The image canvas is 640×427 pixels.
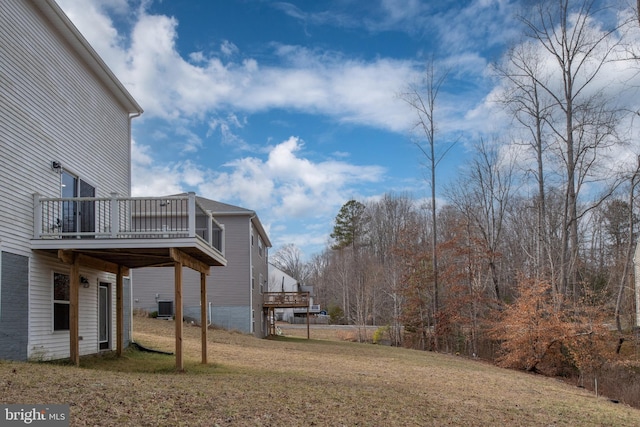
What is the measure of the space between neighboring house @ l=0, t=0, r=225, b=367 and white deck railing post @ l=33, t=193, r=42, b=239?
0.7 inches

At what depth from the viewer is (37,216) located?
10430 millimetres

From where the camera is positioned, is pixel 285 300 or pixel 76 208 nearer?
pixel 76 208

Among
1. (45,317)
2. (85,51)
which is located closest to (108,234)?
(45,317)

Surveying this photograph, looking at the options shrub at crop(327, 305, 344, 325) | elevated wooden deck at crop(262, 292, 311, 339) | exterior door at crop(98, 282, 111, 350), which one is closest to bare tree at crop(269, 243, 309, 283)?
shrub at crop(327, 305, 344, 325)

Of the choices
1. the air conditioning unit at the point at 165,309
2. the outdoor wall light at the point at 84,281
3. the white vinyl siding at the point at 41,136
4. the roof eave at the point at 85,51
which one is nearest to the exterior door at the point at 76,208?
the white vinyl siding at the point at 41,136

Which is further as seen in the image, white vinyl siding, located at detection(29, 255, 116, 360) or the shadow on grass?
the shadow on grass

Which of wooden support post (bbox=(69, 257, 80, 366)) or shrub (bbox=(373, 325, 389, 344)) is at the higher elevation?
wooden support post (bbox=(69, 257, 80, 366))

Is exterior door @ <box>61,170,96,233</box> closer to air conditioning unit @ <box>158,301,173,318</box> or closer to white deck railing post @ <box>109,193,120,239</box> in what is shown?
white deck railing post @ <box>109,193,120,239</box>

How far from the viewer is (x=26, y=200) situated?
33.4 feet

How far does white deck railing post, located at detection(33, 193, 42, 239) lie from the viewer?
407 inches

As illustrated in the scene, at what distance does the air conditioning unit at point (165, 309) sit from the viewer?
25844mm

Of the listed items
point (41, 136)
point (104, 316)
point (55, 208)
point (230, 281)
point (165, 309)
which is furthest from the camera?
point (230, 281)

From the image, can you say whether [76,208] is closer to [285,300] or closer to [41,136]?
[41,136]

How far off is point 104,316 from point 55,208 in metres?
4.11
